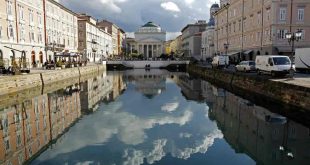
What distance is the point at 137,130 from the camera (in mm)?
17047

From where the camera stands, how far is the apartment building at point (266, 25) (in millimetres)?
42875

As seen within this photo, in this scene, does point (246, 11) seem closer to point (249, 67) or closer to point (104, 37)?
point (249, 67)

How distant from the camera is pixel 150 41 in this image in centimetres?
14400

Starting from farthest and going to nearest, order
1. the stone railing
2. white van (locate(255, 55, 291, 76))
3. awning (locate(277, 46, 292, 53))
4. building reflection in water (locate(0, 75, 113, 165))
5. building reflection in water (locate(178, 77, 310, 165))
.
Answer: awning (locate(277, 46, 292, 53)) < white van (locate(255, 55, 291, 76)) < the stone railing < building reflection in water (locate(0, 75, 113, 165)) < building reflection in water (locate(178, 77, 310, 165))

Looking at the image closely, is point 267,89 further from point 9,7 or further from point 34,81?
point 9,7

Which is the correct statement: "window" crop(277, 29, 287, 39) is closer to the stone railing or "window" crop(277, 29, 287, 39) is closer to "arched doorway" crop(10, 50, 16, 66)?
the stone railing

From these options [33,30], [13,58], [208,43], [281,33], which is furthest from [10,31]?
[208,43]

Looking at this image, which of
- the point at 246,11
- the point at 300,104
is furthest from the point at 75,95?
the point at 246,11

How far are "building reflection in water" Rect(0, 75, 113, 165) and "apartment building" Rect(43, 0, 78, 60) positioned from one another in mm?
29317

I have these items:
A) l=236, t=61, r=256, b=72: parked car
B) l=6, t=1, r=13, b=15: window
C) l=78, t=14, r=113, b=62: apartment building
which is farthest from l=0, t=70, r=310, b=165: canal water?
l=78, t=14, r=113, b=62: apartment building

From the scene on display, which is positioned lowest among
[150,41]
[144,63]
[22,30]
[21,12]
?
[144,63]

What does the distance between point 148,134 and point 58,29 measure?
5138 cm

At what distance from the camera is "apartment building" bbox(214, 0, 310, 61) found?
141ft

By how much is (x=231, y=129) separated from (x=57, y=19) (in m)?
52.7
